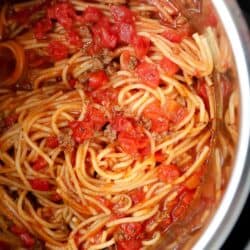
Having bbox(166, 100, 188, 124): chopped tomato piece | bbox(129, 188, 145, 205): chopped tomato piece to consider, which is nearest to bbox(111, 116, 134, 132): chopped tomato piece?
bbox(166, 100, 188, 124): chopped tomato piece

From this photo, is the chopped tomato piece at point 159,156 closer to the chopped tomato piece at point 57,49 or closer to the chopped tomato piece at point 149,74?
the chopped tomato piece at point 149,74

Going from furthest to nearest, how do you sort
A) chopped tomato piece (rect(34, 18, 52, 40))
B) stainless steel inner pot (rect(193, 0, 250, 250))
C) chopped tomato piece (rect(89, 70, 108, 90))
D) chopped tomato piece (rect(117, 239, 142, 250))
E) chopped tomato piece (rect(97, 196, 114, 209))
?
chopped tomato piece (rect(34, 18, 52, 40))
chopped tomato piece (rect(89, 70, 108, 90))
chopped tomato piece (rect(97, 196, 114, 209))
chopped tomato piece (rect(117, 239, 142, 250))
stainless steel inner pot (rect(193, 0, 250, 250))

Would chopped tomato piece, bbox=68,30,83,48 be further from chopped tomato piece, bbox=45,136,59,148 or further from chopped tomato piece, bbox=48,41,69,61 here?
chopped tomato piece, bbox=45,136,59,148

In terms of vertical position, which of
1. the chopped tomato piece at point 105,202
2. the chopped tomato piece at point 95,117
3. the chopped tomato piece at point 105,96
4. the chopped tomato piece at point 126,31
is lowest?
the chopped tomato piece at point 105,202

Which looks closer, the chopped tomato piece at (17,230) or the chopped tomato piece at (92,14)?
the chopped tomato piece at (17,230)

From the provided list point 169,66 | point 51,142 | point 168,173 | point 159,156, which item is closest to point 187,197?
point 168,173

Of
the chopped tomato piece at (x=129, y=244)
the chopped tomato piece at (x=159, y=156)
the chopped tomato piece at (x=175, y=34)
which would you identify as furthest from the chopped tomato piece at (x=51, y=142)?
the chopped tomato piece at (x=175, y=34)
